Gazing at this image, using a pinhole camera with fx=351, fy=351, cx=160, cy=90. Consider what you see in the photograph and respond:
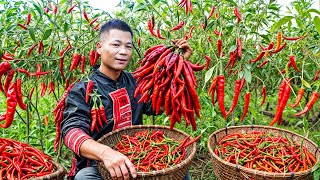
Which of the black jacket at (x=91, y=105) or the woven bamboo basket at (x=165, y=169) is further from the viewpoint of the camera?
the black jacket at (x=91, y=105)

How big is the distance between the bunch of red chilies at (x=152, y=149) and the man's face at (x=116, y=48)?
25.7 inches

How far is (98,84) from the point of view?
324cm

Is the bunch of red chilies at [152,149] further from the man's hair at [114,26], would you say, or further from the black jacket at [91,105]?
the man's hair at [114,26]

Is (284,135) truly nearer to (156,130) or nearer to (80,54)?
(156,130)

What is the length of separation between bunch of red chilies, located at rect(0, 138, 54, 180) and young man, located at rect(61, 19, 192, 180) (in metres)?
0.27

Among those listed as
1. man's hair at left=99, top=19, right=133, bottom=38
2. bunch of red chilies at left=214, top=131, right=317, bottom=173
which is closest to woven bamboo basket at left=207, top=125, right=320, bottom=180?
bunch of red chilies at left=214, top=131, right=317, bottom=173

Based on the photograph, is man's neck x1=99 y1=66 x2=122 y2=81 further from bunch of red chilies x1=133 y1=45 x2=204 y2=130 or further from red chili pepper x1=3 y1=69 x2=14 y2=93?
red chili pepper x1=3 y1=69 x2=14 y2=93

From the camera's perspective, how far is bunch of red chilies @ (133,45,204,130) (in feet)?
7.80

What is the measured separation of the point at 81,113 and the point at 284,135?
1814mm

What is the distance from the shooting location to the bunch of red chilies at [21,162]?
8.52ft

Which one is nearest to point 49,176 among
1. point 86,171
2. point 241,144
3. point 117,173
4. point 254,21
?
point 86,171

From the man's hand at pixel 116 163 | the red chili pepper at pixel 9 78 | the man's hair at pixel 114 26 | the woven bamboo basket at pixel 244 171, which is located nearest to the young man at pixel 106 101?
the man's hair at pixel 114 26

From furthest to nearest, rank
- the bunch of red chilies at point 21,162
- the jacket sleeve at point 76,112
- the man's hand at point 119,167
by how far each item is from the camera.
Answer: the jacket sleeve at point 76,112
the bunch of red chilies at point 21,162
the man's hand at point 119,167

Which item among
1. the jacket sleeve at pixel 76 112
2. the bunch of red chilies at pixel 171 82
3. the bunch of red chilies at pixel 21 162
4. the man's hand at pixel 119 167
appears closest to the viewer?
the man's hand at pixel 119 167
